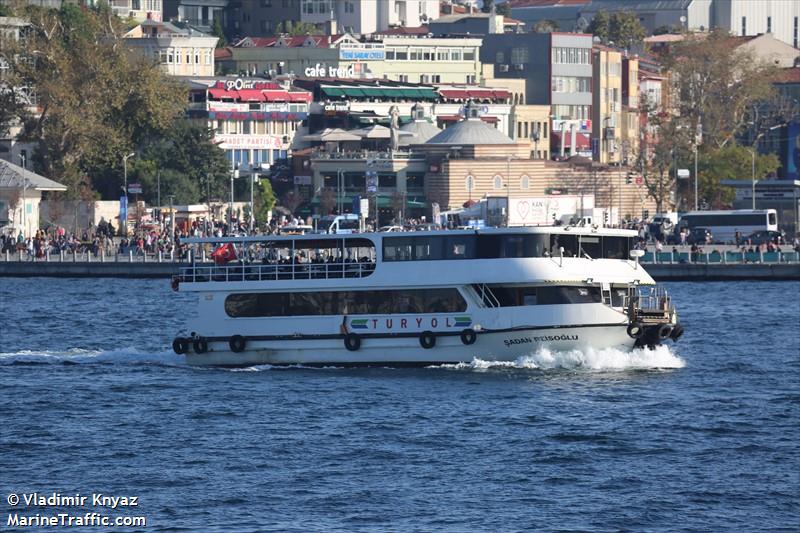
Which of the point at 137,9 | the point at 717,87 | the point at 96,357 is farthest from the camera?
the point at 137,9

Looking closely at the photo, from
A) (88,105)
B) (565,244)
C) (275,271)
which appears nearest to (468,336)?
(565,244)

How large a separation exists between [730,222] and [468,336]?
6650 centimetres

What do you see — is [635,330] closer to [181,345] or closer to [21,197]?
[181,345]

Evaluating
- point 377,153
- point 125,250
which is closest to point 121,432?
point 125,250

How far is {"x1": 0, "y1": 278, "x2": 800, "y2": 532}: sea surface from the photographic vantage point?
130 feet

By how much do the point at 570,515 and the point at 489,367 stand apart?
16.1 meters

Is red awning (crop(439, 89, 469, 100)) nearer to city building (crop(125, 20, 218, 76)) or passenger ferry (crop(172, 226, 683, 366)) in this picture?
city building (crop(125, 20, 218, 76))

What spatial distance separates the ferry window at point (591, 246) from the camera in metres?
55.8

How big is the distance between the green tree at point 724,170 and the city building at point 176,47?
3875cm

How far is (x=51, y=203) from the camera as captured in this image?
122 m

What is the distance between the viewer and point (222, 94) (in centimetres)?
14175

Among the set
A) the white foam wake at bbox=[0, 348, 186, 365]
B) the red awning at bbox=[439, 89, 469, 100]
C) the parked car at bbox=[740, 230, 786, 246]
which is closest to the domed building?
the red awning at bbox=[439, 89, 469, 100]

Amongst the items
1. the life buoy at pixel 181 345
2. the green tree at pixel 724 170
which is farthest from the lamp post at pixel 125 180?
the life buoy at pixel 181 345

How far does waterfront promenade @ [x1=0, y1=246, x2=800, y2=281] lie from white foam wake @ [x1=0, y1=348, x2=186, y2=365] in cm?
3244
